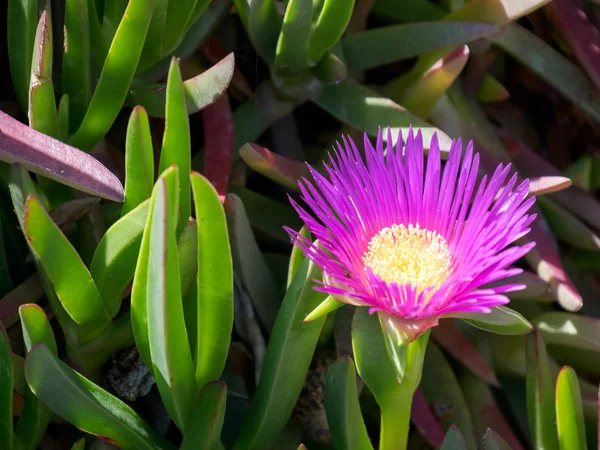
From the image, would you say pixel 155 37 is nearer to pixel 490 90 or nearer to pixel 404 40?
pixel 404 40

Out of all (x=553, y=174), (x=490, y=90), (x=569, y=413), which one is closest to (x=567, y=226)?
(x=553, y=174)

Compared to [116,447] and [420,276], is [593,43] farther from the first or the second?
[116,447]

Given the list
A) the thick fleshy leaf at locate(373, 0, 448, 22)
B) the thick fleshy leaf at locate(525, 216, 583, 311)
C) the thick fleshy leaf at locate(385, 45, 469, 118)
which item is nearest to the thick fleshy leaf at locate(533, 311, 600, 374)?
the thick fleshy leaf at locate(525, 216, 583, 311)

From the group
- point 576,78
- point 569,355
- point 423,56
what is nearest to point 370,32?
point 423,56

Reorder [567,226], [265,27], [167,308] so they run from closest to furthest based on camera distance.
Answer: [167,308], [265,27], [567,226]

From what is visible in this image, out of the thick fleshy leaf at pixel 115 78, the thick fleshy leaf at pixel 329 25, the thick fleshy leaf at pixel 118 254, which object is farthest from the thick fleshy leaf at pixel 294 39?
the thick fleshy leaf at pixel 118 254

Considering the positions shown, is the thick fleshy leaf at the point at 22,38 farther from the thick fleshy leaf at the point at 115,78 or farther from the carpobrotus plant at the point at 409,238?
the carpobrotus plant at the point at 409,238
